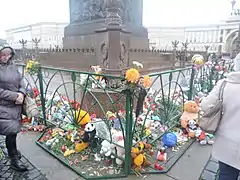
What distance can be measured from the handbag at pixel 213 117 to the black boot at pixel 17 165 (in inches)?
92.2

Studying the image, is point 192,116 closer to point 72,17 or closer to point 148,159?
point 148,159

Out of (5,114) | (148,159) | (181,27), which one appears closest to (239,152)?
(148,159)

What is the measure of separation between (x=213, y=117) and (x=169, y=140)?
5.55 ft

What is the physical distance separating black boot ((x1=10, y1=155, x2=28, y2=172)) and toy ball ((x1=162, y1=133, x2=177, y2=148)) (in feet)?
7.10

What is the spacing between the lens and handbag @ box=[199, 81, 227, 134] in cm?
208

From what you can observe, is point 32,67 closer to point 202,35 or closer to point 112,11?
point 112,11

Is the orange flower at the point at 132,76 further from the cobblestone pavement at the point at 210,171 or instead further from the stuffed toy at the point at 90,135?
the cobblestone pavement at the point at 210,171

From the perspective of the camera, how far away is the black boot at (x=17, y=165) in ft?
9.75

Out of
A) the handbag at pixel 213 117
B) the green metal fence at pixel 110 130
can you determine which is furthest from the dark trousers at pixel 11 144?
the handbag at pixel 213 117

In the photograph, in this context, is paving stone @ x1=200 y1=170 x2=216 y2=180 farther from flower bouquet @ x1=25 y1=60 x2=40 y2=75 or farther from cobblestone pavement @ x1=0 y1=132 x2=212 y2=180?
flower bouquet @ x1=25 y1=60 x2=40 y2=75

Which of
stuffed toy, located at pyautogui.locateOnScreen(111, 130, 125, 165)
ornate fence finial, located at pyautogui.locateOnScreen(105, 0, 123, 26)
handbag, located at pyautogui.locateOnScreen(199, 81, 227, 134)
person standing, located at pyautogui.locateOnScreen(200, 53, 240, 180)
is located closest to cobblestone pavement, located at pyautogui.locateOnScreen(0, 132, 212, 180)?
stuffed toy, located at pyautogui.locateOnScreen(111, 130, 125, 165)

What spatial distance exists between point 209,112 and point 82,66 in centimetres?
780

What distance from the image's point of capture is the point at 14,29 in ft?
204

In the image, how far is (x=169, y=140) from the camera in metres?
3.71
